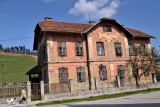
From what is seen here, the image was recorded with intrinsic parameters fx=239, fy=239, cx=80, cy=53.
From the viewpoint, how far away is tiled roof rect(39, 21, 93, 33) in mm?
26141

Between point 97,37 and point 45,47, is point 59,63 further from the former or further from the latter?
point 97,37

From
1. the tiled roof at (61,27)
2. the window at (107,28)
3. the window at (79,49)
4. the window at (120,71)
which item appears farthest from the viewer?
the window at (107,28)

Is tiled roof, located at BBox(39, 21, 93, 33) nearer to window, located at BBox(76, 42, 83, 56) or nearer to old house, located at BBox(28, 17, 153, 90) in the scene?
old house, located at BBox(28, 17, 153, 90)

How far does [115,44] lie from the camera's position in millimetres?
30266

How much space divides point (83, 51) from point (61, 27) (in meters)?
3.81

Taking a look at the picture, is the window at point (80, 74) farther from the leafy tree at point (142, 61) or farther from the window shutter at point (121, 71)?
the leafy tree at point (142, 61)

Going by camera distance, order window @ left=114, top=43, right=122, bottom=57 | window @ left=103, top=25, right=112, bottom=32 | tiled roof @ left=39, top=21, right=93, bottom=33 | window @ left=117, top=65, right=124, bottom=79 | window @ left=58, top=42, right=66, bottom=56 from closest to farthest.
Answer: tiled roof @ left=39, top=21, right=93, bottom=33
window @ left=58, top=42, right=66, bottom=56
window @ left=117, top=65, right=124, bottom=79
window @ left=103, top=25, right=112, bottom=32
window @ left=114, top=43, right=122, bottom=57

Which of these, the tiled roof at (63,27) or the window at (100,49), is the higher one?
the tiled roof at (63,27)

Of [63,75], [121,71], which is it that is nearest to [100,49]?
[121,71]

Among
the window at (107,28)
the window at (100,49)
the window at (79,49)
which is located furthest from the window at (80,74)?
the window at (107,28)

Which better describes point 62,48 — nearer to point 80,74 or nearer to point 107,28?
point 80,74

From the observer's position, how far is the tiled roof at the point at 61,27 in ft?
85.8

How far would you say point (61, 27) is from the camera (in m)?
27.7

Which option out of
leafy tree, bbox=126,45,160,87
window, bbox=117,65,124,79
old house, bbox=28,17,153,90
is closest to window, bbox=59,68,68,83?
old house, bbox=28,17,153,90
